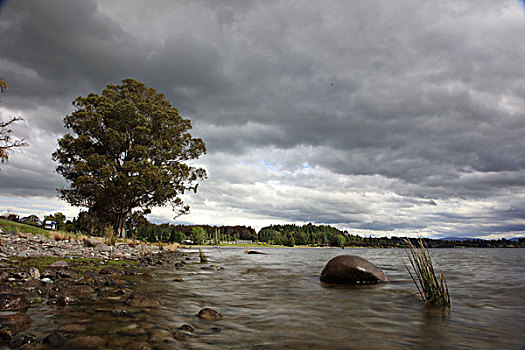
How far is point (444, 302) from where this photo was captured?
7.48 m

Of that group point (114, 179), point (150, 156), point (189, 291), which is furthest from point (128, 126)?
point (189, 291)

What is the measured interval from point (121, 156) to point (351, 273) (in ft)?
90.8

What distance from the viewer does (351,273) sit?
1234cm

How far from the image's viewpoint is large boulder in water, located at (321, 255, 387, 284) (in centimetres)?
1227

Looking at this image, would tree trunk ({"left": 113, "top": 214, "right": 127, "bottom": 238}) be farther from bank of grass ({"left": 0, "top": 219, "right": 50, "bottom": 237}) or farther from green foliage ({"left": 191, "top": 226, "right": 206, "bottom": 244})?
green foliage ({"left": 191, "top": 226, "right": 206, "bottom": 244})

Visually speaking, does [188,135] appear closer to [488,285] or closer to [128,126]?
[128,126]

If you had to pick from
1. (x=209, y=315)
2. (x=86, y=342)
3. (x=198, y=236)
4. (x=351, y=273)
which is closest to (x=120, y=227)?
(x=351, y=273)

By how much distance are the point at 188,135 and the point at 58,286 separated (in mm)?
28467

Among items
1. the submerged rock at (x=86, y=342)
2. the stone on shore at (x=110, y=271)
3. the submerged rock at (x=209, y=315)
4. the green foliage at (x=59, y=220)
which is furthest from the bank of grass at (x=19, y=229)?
the green foliage at (x=59, y=220)

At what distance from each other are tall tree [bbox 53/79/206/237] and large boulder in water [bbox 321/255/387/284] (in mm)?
19945

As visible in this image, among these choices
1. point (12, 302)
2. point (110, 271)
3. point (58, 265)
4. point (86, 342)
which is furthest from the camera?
point (110, 271)

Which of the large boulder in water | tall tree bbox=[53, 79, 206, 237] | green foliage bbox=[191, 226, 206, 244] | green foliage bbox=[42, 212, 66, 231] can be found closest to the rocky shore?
the large boulder in water

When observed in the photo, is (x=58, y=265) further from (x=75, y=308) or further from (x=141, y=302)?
(x=141, y=302)

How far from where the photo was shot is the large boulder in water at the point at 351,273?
12.3 meters
